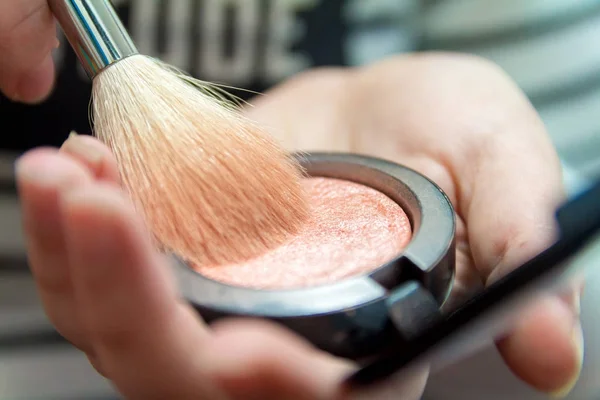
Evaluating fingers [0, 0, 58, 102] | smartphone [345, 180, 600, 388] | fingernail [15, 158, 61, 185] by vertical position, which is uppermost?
fingers [0, 0, 58, 102]

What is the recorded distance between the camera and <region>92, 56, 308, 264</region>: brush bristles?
1.30 feet

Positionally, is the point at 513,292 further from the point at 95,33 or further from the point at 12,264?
the point at 12,264

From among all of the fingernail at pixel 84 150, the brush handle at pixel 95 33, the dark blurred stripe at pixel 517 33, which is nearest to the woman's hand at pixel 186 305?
the fingernail at pixel 84 150

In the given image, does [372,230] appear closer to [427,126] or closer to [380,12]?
[427,126]

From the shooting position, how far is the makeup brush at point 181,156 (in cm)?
40

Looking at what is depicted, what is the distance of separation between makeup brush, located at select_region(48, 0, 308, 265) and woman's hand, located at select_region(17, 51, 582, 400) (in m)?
0.04

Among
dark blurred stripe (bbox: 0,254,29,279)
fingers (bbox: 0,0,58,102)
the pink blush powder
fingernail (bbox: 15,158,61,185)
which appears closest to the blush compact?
the pink blush powder

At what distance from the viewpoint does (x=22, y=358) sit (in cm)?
68

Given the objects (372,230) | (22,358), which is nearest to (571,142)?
(372,230)

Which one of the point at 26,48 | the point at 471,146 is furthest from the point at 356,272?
the point at 26,48

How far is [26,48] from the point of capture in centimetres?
56

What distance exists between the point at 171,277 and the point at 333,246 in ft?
0.41

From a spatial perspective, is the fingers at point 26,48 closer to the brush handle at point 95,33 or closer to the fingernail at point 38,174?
the brush handle at point 95,33

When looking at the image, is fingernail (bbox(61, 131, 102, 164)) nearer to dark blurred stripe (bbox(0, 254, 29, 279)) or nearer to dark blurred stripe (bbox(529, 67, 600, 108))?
dark blurred stripe (bbox(0, 254, 29, 279))
